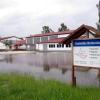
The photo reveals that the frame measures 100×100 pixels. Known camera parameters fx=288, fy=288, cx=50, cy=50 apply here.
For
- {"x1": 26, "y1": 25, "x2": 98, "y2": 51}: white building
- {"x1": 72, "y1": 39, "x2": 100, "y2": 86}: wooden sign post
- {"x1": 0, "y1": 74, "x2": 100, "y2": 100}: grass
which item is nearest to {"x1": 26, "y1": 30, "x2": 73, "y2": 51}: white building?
{"x1": 26, "y1": 25, "x2": 98, "y2": 51}: white building

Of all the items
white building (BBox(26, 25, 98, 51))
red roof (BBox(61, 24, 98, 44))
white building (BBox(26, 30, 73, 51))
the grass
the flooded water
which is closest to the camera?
the grass

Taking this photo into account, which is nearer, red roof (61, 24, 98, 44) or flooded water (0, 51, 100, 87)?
red roof (61, 24, 98, 44)

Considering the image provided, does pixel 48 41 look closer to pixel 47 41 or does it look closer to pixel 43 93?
pixel 47 41

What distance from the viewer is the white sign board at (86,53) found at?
10.3 meters

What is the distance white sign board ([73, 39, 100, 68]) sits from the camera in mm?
10258

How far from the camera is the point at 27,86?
10.3 meters

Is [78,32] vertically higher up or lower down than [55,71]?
higher up

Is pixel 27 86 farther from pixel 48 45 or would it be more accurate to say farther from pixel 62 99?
pixel 48 45

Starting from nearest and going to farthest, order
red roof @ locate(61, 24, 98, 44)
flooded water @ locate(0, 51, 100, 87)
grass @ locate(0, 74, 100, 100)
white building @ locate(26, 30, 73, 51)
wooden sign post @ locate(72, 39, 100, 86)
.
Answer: grass @ locate(0, 74, 100, 100)
wooden sign post @ locate(72, 39, 100, 86)
red roof @ locate(61, 24, 98, 44)
flooded water @ locate(0, 51, 100, 87)
white building @ locate(26, 30, 73, 51)

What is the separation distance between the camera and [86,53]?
34.9 feet

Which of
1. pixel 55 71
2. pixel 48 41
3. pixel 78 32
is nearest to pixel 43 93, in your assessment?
pixel 78 32

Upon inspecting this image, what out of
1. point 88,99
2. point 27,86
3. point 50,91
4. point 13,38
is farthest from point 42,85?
point 13,38

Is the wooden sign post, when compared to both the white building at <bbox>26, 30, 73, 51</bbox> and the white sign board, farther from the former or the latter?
the white building at <bbox>26, 30, 73, 51</bbox>

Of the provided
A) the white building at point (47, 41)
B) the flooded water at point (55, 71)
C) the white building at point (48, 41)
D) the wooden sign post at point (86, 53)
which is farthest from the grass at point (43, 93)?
the white building at point (47, 41)
